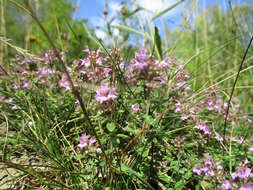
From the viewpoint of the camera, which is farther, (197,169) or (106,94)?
(197,169)

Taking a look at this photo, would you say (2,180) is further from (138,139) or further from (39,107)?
(138,139)

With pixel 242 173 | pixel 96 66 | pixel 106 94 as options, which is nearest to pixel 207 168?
pixel 242 173

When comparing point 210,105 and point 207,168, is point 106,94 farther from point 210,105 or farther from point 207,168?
point 210,105

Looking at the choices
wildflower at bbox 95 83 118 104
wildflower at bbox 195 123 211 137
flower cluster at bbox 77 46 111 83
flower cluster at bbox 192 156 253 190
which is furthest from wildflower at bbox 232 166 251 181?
→ flower cluster at bbox 77 46 111 83

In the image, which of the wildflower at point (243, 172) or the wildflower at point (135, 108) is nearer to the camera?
the wildflower at point (243, 172)

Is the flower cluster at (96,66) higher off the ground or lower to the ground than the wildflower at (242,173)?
higher

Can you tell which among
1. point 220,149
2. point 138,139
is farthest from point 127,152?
point 220,149

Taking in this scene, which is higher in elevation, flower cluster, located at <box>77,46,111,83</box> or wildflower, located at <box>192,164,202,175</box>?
flower cluster, located at <box>77,46,111,83</box>

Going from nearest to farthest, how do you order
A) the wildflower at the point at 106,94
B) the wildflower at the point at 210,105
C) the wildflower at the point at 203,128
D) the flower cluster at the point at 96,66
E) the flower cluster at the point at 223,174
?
the wildflower at the point at 106,94
the flower cluster at the point at 223,174
the flower cluster at the point at 96,66
the wildflower at the point at 203,128
the wildflower at the point at 210,105

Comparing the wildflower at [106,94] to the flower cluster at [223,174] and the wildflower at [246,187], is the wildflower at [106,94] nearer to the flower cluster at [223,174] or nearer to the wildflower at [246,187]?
the flower cluster at [223,174]

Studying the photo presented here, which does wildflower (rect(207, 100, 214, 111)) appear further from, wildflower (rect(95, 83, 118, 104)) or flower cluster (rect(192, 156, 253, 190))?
wildflower (rect(95, 83, 118, 104))

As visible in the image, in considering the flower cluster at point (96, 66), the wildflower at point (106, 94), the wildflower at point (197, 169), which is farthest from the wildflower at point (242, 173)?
the flower cluster at point (96, 66)

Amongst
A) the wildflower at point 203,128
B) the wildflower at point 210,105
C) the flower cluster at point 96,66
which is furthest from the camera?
the wildflower at point 210,105

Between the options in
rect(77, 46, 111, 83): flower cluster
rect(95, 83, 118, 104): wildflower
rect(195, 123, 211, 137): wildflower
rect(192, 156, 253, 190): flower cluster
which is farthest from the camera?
rect(195, 123, 211, 137): wildflower
